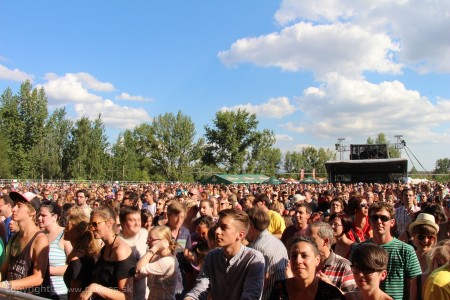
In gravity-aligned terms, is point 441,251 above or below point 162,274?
above

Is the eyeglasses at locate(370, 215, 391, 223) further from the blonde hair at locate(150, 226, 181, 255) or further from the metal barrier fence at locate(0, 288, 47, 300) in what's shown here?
the metal barrier fence at locate(0, 288, 47, 300)

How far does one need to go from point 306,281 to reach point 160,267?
67.4 inches

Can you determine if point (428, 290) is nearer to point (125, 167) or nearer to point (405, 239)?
point (405, 239)

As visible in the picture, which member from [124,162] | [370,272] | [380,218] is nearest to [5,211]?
[380,218]

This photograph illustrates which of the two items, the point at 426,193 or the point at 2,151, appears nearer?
the point at 426,193

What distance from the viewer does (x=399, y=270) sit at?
3611mm

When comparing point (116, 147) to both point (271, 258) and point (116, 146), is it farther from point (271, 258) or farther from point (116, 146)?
point (271, 258)

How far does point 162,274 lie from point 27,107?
191ft

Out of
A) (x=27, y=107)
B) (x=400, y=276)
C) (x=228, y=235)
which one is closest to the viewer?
(x=228, y=235)

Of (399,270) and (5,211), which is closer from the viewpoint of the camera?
(399,270)

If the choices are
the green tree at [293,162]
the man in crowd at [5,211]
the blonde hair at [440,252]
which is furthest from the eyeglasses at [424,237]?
the green tree at [293,162]

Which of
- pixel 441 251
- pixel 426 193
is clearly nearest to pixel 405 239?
pixel 441 251

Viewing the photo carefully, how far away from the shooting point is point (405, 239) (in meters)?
5.34

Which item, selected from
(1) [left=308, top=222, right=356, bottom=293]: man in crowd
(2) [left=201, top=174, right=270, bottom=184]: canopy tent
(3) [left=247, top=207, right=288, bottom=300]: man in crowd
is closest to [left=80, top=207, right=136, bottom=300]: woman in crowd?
(3) [left=247, top=207, right=288, bottom=300]: man in crowd
